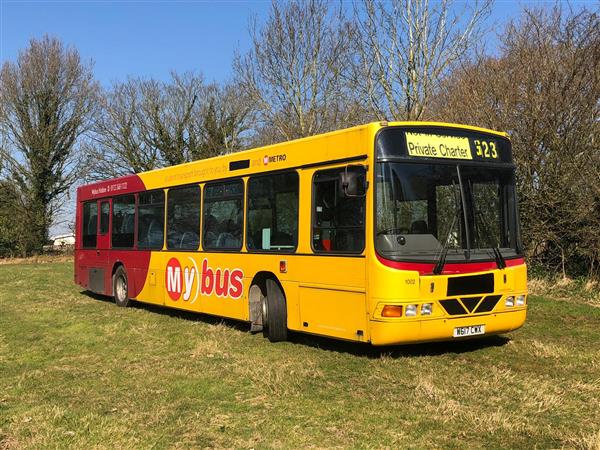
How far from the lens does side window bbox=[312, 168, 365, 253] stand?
6977 millimetres

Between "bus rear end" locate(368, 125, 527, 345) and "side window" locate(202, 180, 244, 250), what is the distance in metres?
3.18

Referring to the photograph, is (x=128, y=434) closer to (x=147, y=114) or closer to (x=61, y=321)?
(x=61, y=321)

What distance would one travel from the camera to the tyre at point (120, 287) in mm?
13164

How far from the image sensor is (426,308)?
6637 mm

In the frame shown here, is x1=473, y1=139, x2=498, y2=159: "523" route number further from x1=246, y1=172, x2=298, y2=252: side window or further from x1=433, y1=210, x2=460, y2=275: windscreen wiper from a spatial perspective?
x1=246, y1=172, x2=298, y2=252: side window

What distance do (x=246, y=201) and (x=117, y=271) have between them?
5797mm

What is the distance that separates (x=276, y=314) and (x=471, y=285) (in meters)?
2.85

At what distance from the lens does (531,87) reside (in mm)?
14047

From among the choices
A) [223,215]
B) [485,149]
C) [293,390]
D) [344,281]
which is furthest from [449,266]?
[223,215]

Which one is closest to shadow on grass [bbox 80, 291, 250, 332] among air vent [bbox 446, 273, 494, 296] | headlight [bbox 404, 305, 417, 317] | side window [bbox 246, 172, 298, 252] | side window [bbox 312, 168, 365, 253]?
side window [bbox 246, 172, 298, 252]

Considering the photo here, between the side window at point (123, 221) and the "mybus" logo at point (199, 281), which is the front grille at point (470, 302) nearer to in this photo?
the "mybus" logo at point (199, 281)

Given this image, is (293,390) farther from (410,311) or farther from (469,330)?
(469,330)

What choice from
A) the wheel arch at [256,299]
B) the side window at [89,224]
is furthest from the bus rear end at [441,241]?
the side window at [89,224]

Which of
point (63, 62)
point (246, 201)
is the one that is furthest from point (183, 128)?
point (246, 201)
